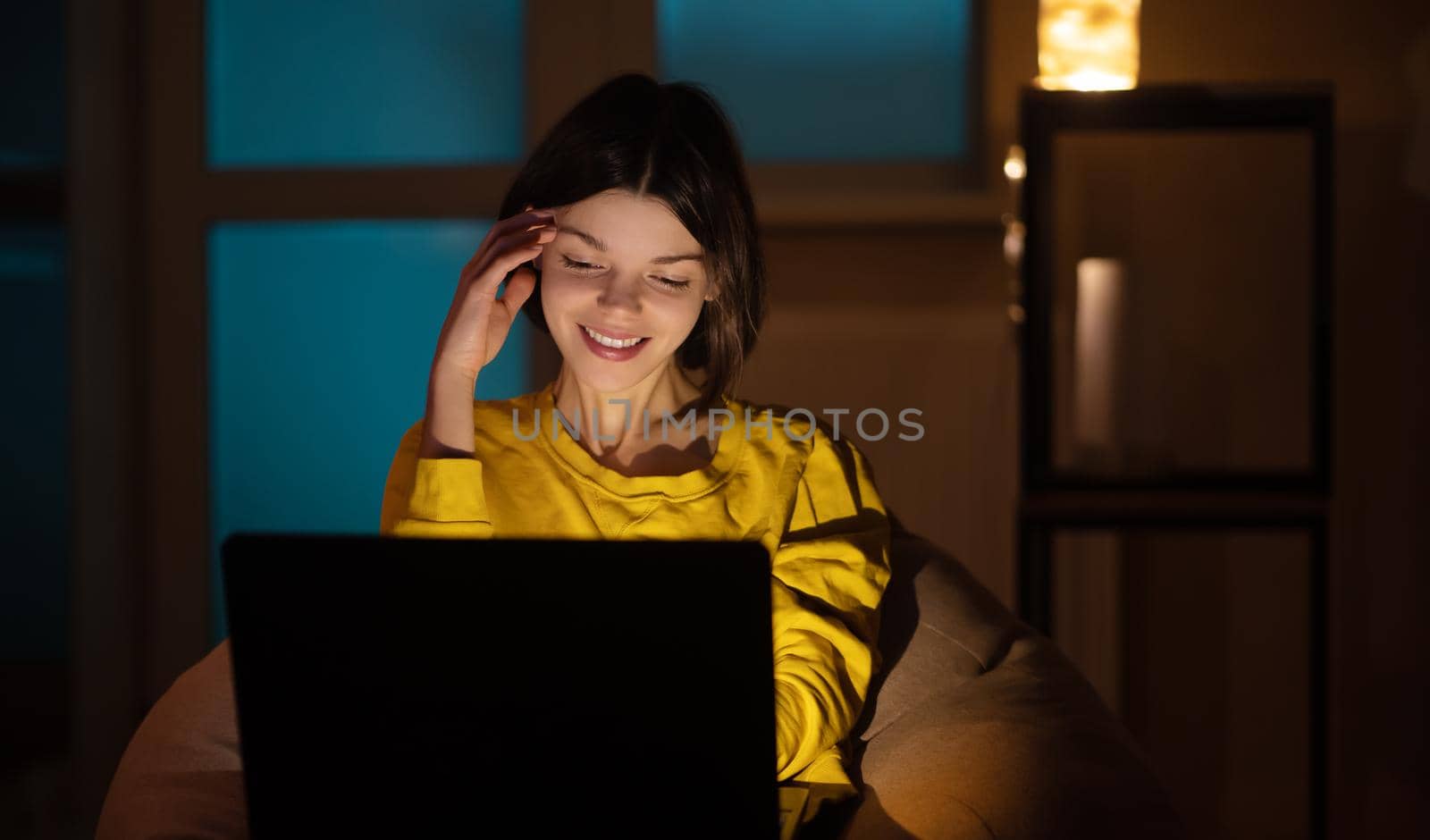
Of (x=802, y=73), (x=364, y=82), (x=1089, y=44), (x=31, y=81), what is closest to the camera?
(x=1089, y=44)

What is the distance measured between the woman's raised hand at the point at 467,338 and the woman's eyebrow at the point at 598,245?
2cm

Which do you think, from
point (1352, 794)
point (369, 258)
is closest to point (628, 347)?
point (369, 258)

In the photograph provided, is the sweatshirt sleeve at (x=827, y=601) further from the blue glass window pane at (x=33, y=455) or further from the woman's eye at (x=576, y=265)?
the blue glass window pane at (x=33, y=455)

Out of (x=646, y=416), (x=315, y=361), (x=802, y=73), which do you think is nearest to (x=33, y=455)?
(x=315, y=361)

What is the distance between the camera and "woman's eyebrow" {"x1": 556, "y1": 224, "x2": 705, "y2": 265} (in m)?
1.11

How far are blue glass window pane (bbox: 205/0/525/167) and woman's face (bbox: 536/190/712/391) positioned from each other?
1.17 m

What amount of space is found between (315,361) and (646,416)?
130 centimetres

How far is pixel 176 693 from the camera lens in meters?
1.17

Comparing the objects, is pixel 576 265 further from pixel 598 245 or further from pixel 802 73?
pixel 802 73

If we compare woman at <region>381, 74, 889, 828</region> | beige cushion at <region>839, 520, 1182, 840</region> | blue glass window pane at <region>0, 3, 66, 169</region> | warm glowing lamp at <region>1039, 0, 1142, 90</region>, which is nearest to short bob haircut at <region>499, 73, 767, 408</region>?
woman at <region>381, 74, 889, 828</region>

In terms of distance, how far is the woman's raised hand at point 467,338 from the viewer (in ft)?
3.46

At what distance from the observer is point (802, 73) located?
2180mm

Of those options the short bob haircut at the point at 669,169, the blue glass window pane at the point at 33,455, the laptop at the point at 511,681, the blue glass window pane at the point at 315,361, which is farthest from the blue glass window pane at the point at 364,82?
the laptop at the point at 511,681

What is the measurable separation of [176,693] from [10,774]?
1.51 metres
